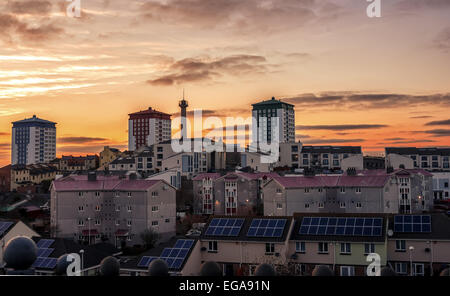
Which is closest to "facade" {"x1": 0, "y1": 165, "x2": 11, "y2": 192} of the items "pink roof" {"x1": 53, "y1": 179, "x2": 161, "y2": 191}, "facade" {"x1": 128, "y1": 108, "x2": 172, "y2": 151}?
"pink roof" {"x1": 53, "y1": 179, "x2": 161, "y2": 191}

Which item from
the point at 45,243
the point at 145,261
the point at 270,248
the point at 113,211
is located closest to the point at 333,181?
the point at 113,211

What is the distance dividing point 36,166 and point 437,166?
8296cm

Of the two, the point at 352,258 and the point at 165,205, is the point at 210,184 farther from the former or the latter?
the point at 352,258

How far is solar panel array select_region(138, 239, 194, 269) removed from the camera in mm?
29141

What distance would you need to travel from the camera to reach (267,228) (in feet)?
102

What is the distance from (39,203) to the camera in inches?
2803

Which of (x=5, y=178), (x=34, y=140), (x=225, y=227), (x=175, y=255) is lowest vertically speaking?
(x=175, y=255)

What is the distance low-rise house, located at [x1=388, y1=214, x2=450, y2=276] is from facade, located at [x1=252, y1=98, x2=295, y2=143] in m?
122

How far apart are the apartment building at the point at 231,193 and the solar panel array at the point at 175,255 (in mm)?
35752

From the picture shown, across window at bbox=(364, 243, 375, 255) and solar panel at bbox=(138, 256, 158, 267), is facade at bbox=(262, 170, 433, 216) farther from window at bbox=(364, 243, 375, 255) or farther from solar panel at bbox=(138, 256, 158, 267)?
solar panel at bbox=(138, 256, 158, 267)

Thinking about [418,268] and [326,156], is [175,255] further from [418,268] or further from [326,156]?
[326,156]

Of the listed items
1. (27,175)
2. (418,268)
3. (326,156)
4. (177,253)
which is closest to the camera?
(418,268)

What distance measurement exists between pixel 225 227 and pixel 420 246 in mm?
11551
